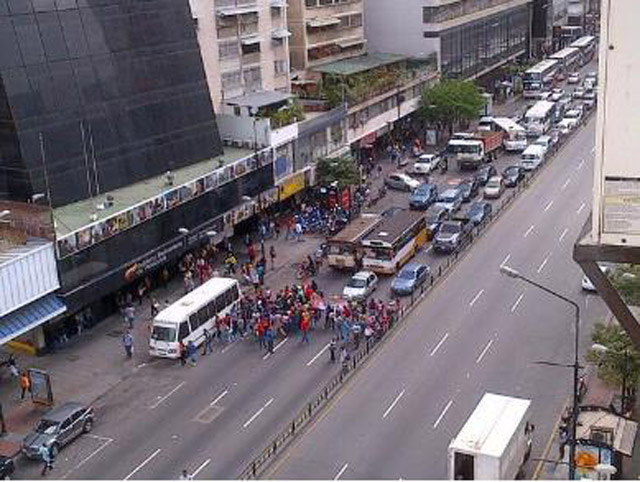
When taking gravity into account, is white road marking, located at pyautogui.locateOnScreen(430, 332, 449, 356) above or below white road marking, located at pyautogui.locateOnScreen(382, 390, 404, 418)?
below

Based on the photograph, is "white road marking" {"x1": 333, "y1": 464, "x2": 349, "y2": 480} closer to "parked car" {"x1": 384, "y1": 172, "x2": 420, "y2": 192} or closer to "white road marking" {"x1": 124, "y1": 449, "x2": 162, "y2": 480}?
"white road marking" {"x1": 124, "y1": 449, "x2": 162, "y2": 480}

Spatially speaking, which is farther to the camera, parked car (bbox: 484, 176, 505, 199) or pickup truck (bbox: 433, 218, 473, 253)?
parked car (bbox: 484, 176, 505, 199)

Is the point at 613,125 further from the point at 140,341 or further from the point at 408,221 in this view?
the point at 408,221

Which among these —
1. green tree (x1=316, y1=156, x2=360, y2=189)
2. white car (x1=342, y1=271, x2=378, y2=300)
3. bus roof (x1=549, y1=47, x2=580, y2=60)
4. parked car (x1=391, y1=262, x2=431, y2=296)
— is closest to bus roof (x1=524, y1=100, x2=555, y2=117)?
bus roof (x1=549, y1=47, x2=580, y2=60)

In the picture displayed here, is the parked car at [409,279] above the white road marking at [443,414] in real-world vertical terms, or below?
below

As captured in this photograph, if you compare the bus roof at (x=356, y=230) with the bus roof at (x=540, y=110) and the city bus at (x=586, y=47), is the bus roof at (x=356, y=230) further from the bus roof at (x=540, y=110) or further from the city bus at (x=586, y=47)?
the city bus at (x=586, y=47)

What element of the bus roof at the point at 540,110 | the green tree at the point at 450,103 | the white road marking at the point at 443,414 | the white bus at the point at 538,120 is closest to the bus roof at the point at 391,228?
the white road marking at the point at 443,414

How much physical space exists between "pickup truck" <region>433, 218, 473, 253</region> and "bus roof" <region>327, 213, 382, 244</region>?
320 centimetres

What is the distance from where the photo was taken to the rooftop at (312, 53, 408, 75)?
69.1 m

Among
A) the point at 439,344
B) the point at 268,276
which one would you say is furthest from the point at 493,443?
the point at 268,276

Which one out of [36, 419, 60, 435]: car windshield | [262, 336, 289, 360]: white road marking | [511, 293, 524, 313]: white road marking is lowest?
[511, 293, 524, 313]: white road marking

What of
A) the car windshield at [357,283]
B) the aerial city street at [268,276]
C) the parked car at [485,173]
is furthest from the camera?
the parked car at [485,173]

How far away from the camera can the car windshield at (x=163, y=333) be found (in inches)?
1468

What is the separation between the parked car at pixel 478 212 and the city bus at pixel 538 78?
137 feet
